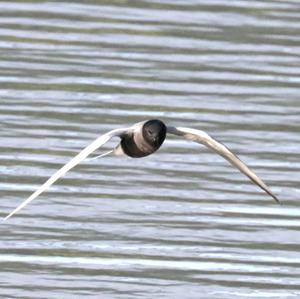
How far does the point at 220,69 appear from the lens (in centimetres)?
1709

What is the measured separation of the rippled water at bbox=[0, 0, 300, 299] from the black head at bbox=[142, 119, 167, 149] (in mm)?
1085

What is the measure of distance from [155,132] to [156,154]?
3.74 metres

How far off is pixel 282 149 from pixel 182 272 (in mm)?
2794

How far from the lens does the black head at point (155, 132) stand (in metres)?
11.1

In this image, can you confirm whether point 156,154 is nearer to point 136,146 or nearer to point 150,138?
point 136,146

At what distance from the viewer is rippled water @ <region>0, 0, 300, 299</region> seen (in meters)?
12.3

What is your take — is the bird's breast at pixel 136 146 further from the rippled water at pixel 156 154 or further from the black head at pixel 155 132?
the rippled water at pixel 156 154

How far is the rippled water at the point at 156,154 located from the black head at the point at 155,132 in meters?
1.08

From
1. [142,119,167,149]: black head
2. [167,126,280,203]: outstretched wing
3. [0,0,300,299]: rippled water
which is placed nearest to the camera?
[142,119,167,149]: black head

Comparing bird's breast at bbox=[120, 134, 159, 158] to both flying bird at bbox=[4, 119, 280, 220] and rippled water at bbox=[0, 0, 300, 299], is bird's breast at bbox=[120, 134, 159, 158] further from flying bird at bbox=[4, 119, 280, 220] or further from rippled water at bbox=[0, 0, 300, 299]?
rippled water at bbox=[0, 0, 300, 299]

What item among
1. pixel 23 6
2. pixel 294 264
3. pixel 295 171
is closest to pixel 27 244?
pixel 294 264

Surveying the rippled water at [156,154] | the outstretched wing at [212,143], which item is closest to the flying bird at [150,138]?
the outstretched wing at [212,143]

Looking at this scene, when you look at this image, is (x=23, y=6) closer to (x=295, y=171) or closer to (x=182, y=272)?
(x=295, y=171)

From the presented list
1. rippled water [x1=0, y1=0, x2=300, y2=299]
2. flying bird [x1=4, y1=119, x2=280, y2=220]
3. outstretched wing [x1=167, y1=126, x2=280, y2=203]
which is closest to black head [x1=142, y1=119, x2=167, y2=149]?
flying bird [x1=4, y1=119, x2=280, y2=220]
